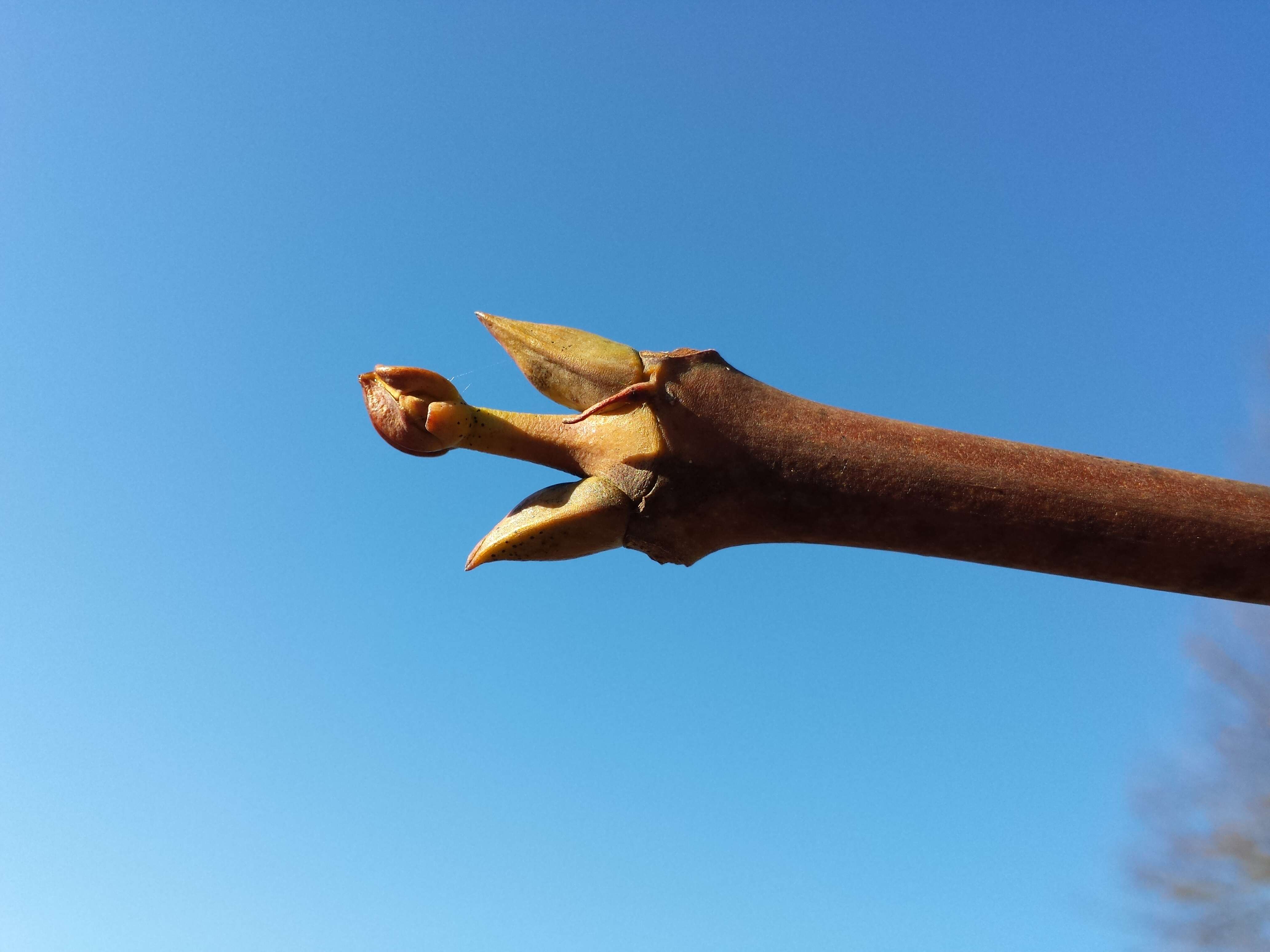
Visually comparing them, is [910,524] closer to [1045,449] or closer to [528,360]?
[1045,449]

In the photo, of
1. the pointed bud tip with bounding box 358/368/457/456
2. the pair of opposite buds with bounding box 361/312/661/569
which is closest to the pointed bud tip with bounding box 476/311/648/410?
the pair of opposite buds with bounding box 361/312/661/569

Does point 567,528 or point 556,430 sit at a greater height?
point 556,430

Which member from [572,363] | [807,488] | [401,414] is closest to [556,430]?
[572,363]

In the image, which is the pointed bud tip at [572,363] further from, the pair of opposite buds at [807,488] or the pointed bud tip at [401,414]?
the pointed bud tip at [401,414]

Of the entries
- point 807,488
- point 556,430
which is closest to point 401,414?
point 556,430

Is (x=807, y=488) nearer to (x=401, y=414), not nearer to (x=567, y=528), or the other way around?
(x=567, y=528)

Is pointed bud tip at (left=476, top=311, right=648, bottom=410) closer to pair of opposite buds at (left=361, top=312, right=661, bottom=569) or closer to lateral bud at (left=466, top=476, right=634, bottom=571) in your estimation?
pair of opposite buds at (left=361, top=312, right=661, bottom=569)
